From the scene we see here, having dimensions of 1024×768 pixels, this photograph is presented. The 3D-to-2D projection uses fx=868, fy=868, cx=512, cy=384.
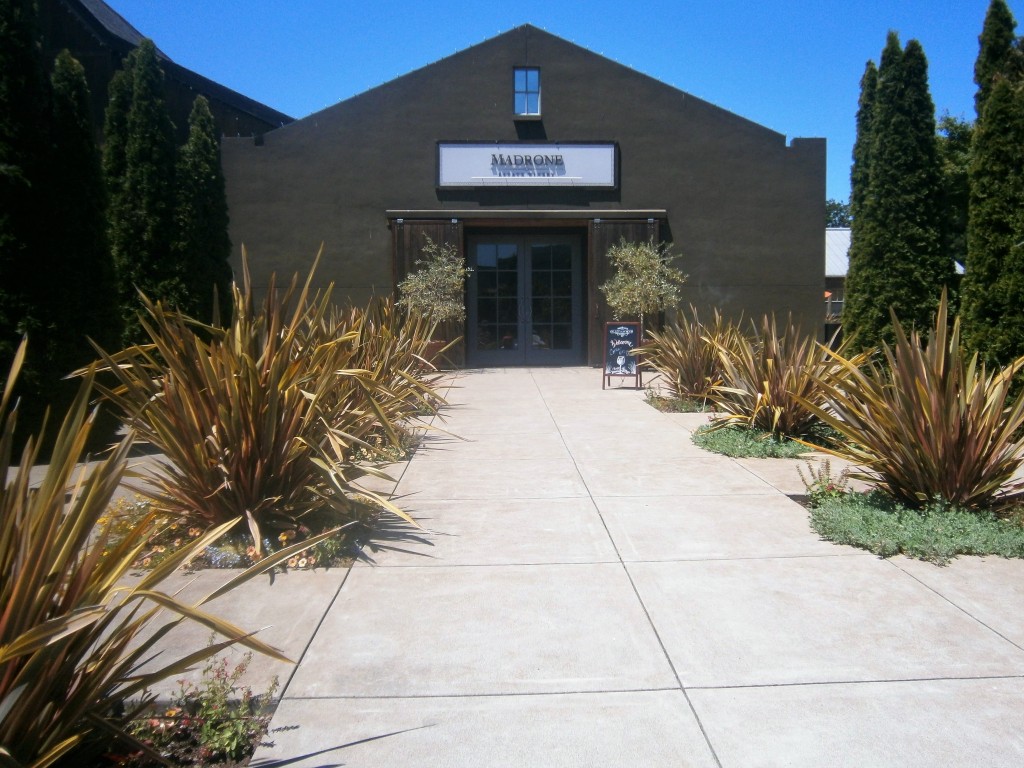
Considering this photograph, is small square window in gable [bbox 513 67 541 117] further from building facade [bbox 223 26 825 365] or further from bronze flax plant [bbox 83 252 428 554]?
bronze flax plant [bbox 83 252 428 554]

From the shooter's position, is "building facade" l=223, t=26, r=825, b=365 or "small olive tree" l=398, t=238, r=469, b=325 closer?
"small olive tree" l=398, t=238, r=469, b=325

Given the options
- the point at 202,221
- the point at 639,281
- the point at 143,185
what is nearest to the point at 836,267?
the point at 639,281

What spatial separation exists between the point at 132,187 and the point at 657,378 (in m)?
8.80

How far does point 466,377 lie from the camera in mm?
15758

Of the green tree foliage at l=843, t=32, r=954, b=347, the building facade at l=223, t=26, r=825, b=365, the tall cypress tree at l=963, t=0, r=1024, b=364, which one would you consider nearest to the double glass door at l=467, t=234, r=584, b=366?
the building facade at l=223, t=26, r=825, b=365

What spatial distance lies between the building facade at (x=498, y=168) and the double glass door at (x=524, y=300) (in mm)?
537

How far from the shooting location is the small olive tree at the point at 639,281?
15586 millimetres

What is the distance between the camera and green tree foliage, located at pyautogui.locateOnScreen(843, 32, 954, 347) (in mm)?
13086

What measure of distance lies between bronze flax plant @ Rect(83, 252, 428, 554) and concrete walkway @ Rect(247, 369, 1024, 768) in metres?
0.65

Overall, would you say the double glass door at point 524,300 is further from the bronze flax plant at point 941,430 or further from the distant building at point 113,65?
the bronze flax plant at point 941,430

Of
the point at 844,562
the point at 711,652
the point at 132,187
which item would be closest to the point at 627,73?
the point at 132,187

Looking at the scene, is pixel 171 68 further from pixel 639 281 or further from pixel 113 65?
pixel 639 281

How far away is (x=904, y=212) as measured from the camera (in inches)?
518

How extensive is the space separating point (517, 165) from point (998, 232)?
990cm
